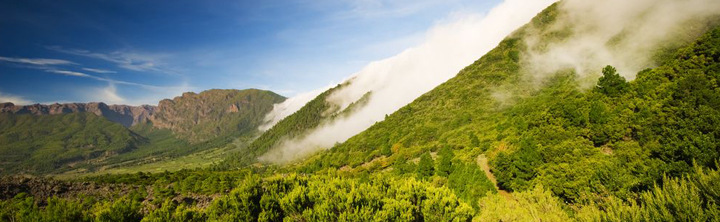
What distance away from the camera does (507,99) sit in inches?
4643

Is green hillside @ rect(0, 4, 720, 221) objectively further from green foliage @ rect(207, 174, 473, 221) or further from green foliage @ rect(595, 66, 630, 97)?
green foliage @ rect(595, 66, 630, 97)

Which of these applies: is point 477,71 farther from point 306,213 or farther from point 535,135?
point 306,213

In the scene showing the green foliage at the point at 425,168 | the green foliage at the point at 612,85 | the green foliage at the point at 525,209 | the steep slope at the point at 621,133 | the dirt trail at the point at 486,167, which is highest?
the green foliage at the point at 612,85

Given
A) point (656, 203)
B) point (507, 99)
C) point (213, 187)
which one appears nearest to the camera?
point (656, 203)

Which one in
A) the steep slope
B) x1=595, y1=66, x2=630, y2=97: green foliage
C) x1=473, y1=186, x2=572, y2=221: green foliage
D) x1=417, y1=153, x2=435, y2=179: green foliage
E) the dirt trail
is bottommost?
the dirt trail

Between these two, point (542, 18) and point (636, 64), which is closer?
point (636, 64)

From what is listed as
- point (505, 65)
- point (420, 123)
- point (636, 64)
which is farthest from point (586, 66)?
point (420, 123)

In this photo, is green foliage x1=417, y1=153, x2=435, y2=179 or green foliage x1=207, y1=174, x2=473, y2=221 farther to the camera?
green foliage x1=417, y1=153, x2=435, y2=179

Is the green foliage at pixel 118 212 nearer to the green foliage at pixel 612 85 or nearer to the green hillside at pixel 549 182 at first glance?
the green hillside at pixel 549 182

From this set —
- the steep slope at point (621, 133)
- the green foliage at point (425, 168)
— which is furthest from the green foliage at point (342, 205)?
the green foliage at point (425, 168)

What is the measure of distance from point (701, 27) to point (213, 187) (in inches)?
5458

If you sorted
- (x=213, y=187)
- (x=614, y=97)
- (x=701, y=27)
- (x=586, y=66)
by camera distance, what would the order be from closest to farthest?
(x=614, y=97)
(x=213, y=187)
(x=701, y=27)
(x=586, y=66)

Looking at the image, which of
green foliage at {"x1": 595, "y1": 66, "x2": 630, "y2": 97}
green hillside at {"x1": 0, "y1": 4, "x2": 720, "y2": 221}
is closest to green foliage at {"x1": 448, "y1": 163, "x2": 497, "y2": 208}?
green hillside at {"x1": 0, "y1": 4, "x2": 720, "y2": 221}

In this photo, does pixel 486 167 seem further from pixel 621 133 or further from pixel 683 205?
pixel 683 205
